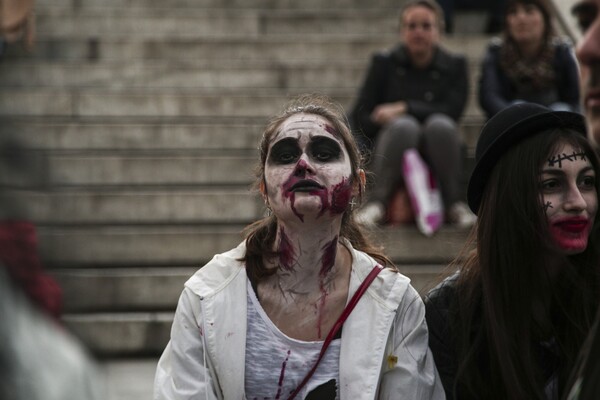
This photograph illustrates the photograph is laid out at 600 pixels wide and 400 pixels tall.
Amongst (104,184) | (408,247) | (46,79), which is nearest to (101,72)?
(46,79)

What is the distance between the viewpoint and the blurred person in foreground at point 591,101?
5.35ft

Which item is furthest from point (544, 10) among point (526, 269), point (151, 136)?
point (526, 269)

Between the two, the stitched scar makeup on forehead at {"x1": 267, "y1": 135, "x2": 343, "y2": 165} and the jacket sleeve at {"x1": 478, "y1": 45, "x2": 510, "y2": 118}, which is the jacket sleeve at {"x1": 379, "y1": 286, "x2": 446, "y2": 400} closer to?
the stitched scar makeup on forehead at {"x1": 267, "y1": 135, "x2": 343, "y2": 165}

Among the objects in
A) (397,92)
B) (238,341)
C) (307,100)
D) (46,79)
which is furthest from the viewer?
(46,79)

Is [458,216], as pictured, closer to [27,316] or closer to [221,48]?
[221,48]

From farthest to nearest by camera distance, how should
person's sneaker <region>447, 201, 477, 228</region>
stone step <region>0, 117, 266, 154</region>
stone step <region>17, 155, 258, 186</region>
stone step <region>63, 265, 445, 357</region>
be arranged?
1. stone step <region>0, 117, 266, 154</region>
2. stone step <region>17, 155, 258, 186</region>
3. person's sneaker <region>447, 201, 477, 228</region>
4. stone step <region>63, 265, 445, 357</region>

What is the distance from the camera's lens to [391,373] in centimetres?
299

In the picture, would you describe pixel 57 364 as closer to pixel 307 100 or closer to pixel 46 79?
pixel 307 100

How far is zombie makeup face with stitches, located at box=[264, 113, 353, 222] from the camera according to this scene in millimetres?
3094

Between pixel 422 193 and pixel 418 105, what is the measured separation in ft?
2.31

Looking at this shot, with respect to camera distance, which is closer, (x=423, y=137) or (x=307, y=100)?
(x=307, y=100)

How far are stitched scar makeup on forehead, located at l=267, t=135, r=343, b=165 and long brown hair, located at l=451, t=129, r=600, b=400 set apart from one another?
50 centimetres

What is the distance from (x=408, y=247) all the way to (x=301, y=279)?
3.58 metres

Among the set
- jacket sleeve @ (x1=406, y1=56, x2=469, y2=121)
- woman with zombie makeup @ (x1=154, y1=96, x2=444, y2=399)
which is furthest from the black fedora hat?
jacket sleeve @ (x1=406, y1=56, x2=469, y2=121)
